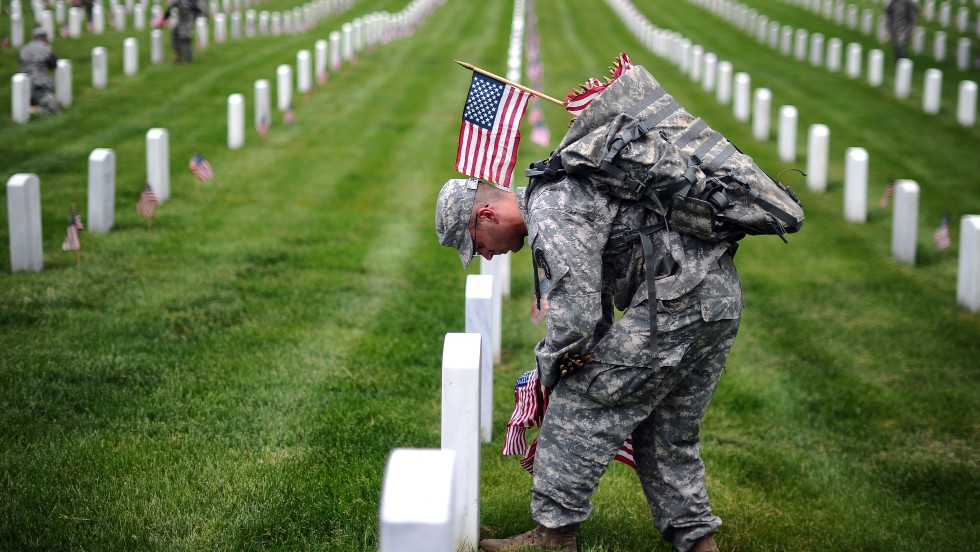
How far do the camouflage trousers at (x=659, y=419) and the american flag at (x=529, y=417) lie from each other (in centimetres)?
11

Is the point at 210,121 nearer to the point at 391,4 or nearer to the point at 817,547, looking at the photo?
the point at 817,547

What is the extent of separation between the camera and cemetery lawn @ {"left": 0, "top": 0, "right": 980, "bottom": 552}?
5.06 meters

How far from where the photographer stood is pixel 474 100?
4.87m

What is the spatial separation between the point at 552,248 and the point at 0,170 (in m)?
11.8

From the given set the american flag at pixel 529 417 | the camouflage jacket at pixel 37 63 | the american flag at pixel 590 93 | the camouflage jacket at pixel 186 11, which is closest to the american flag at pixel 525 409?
the american flag at pixel 529 417

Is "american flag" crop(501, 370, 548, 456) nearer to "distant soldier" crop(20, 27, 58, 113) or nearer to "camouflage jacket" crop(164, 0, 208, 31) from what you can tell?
"distant soldier" crop(20, 27, 58, 113)

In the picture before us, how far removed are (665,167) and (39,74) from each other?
16972 millimetres

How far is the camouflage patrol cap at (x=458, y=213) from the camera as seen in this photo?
426cm

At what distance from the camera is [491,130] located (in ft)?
15.9

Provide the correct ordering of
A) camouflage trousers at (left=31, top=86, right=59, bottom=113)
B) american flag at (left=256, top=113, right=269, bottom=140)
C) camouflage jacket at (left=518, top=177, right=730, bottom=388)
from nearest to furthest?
camouflage jacket at (left=518, top=177, right=730, bottom=388), american flag at (left=256, top=113, right=269, bottom=140), camouflage trousers at (left=31, top=86, right=59, bottom=113)

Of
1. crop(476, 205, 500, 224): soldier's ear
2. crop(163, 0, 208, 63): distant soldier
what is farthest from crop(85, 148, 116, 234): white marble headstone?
crop(163, 0, 208, 63): distant soldier

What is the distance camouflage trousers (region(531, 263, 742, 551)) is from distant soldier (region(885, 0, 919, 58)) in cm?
2537


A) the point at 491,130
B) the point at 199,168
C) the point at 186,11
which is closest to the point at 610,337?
the point at 491,130

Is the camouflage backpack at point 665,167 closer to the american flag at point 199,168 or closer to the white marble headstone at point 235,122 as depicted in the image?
the american flag at point 199,168
